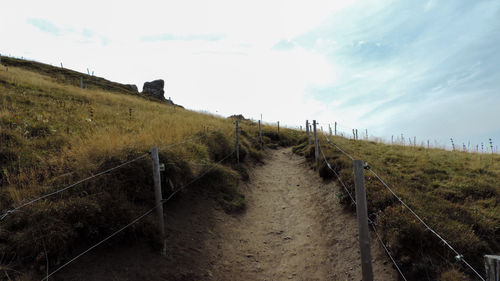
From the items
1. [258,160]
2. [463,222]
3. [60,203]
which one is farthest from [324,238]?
[258,160]

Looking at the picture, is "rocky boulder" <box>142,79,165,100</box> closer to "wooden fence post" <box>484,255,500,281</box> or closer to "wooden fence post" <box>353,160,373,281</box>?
"wooden fence post" <box>353,160,373,281</box>

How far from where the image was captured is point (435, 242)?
14.4ft

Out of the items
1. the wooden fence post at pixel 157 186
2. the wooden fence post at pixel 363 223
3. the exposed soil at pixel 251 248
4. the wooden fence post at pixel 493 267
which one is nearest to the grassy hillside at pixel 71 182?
the wooden fence post at pixel 157 186

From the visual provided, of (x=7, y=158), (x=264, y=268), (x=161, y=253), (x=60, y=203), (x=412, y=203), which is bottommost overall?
(x=264, y=268)

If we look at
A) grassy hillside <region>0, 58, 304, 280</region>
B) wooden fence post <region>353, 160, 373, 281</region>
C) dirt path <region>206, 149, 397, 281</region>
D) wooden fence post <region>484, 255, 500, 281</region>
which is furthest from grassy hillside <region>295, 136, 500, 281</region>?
grassy hillside <region>0, 58, 304, 280</region>

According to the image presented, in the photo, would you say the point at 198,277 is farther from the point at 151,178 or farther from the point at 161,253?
the point at 151,178

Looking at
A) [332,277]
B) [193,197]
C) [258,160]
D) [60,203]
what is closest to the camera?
[60,203]

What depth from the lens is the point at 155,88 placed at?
45656 millimetres

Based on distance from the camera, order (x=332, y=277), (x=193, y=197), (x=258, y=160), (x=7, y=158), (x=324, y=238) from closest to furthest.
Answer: (x=332, y=277), (x=7, y=158), (x=324, y=238), (x=193, y=197), (x=258, y=160)

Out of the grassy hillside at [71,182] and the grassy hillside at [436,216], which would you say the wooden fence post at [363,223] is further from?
the grassy hillside at [71,182]

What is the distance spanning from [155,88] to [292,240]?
45450mm

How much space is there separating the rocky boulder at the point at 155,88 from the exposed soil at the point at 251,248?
4143 cm

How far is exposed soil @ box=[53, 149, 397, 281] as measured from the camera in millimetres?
3994

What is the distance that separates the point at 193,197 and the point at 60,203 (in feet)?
10.4
